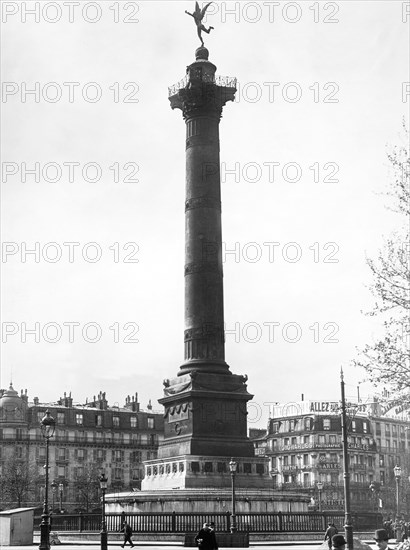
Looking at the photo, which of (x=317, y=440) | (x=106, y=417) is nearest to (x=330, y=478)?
(x=317, y=440)

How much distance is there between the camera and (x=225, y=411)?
167 ft

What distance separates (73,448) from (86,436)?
235 centimetres

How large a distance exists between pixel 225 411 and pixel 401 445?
89.0 m

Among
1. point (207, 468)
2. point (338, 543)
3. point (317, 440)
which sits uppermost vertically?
point (317, 440)

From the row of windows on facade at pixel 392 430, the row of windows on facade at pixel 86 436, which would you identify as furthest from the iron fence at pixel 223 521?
the row of windows on facade at pixel 392 430

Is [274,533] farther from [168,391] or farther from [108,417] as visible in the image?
[108,417]

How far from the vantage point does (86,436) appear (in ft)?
370

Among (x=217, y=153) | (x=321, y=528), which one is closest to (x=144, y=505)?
(x=321, y=528)

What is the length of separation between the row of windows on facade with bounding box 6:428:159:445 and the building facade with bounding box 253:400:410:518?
54.1 feet

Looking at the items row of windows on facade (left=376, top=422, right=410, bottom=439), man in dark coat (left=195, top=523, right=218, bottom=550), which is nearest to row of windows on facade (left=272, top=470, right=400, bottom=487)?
row of windows on facade (left=376, top=422, right=410, bottom=439)

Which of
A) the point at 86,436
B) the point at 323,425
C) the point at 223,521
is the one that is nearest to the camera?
the point at 223,521

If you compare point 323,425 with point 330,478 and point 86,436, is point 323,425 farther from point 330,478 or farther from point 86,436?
point 86,436

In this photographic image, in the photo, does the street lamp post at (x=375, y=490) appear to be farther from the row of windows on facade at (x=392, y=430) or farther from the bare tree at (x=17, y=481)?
the bare tree at (x=17, y=481)

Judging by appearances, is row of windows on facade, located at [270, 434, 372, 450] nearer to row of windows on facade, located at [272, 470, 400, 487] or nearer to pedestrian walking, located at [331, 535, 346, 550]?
row of windows on facade, located at [272, 470, 400, 487]
